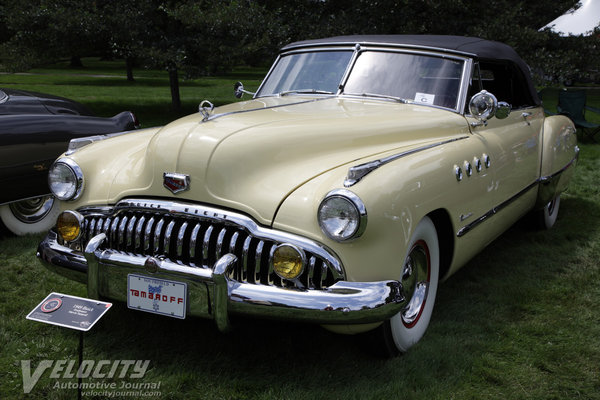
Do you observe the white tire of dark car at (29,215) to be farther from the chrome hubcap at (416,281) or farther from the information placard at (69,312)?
the chrome hubcap at (416,281)

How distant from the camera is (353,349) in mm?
3037

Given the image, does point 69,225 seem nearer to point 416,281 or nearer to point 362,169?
point 362,169

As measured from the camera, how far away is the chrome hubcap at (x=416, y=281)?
9.45 ft

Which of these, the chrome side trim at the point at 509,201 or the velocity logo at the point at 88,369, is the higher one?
the chrome side trim at the point at 509,201

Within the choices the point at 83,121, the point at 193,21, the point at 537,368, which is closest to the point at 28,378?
the point at 537,368

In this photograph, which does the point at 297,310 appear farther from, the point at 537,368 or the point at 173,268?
the point at 537,368

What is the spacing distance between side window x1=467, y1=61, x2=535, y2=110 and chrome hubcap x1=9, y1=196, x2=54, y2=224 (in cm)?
365

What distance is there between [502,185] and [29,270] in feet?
10.7

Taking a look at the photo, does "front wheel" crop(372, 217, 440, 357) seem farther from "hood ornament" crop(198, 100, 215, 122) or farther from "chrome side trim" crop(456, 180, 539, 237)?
"hood ornament" crop(198, 100, 215, 122)

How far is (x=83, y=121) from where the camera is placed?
499 centimetres

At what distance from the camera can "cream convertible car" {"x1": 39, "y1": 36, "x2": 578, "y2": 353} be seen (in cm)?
244

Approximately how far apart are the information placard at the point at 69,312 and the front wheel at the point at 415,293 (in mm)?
1271

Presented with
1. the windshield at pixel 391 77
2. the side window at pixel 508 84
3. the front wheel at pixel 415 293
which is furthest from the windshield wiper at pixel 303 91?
the front wheel at pixel 415 293

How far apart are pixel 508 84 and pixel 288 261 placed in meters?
3.31
